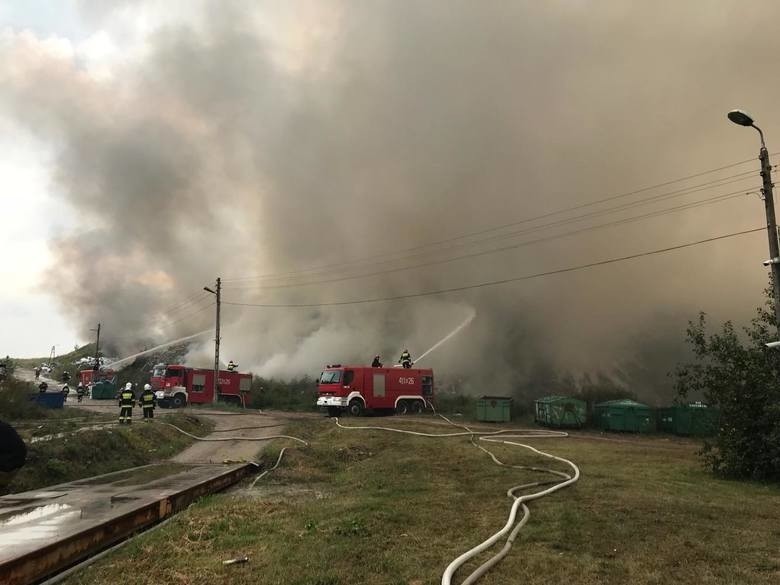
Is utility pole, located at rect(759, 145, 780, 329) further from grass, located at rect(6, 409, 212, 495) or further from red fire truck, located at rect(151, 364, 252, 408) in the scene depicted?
red fire truck, located at rect(151, 364, 252, 408)

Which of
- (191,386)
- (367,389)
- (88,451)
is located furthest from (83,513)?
(191,386)

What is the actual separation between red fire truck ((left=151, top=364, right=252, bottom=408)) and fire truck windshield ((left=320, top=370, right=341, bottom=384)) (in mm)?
12735

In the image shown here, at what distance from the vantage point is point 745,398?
36.9 ft

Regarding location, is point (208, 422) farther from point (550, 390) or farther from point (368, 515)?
point (550, 390)

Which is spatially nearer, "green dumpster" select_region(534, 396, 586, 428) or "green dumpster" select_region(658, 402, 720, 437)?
"green dumpster" select_region(658, 402, 720, 437)

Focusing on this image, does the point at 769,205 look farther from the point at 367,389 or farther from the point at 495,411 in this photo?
the point at 367,389

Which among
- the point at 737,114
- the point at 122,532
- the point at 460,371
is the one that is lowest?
the point at 122,532

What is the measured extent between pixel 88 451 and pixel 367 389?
17043 millimetres

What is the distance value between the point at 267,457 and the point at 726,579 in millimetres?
11741

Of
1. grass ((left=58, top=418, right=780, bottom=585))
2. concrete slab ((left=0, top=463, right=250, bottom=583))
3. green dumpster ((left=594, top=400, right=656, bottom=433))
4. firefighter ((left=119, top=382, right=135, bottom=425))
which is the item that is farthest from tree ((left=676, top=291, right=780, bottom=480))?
firefighter ((left=119, top=382, right=135, bottom=425))

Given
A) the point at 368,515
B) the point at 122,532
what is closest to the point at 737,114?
the point at 368,515

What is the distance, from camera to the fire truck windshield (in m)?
28.7

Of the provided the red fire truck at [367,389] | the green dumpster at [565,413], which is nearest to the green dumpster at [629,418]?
the green dumpster at [565,413]

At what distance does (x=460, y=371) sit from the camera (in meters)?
49.7
